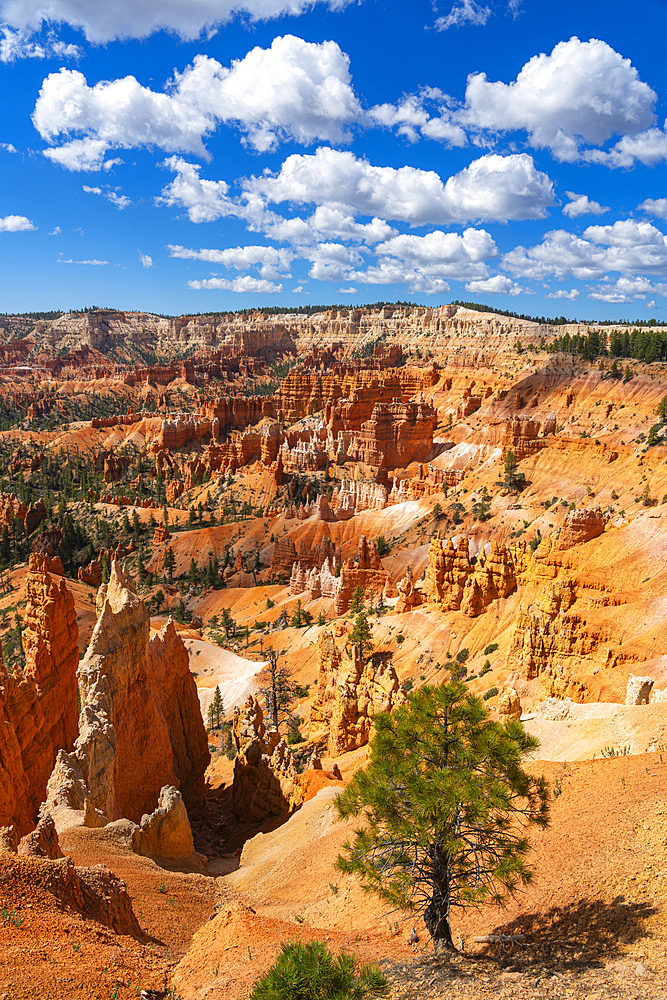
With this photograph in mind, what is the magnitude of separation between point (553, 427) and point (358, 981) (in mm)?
79266

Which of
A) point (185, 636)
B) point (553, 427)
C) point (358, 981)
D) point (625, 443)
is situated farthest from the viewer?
point (553, 427)

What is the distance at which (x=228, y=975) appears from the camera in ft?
29.3

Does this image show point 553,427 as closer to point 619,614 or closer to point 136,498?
point 619,614

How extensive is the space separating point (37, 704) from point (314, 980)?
56.2 feet

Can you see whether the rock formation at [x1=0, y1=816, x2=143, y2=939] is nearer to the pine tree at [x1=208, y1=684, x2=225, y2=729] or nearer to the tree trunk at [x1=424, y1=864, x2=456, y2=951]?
the tree trunk at [x1=424, y1=864, x2=456, y2=951]

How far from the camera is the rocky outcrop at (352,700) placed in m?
26.0

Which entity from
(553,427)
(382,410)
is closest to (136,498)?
(382,410)

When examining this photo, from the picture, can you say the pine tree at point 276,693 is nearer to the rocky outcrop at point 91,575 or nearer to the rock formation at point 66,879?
the rock formation at point 66,879

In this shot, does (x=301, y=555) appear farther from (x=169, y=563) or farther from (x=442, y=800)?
(x=442, y=800)

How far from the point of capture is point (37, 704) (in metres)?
20.4

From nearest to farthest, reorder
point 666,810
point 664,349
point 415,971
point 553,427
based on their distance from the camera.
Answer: point 415,971
point 666,810
point 553,427
point 664,349

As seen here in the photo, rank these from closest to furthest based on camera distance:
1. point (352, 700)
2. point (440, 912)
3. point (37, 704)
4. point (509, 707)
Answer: point (440, 912) < point (509, 707) < point (37, 704) < point (352, 700)

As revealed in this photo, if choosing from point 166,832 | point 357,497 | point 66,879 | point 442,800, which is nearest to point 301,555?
point 357,497

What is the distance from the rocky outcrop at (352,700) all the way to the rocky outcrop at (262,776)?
336 cm
